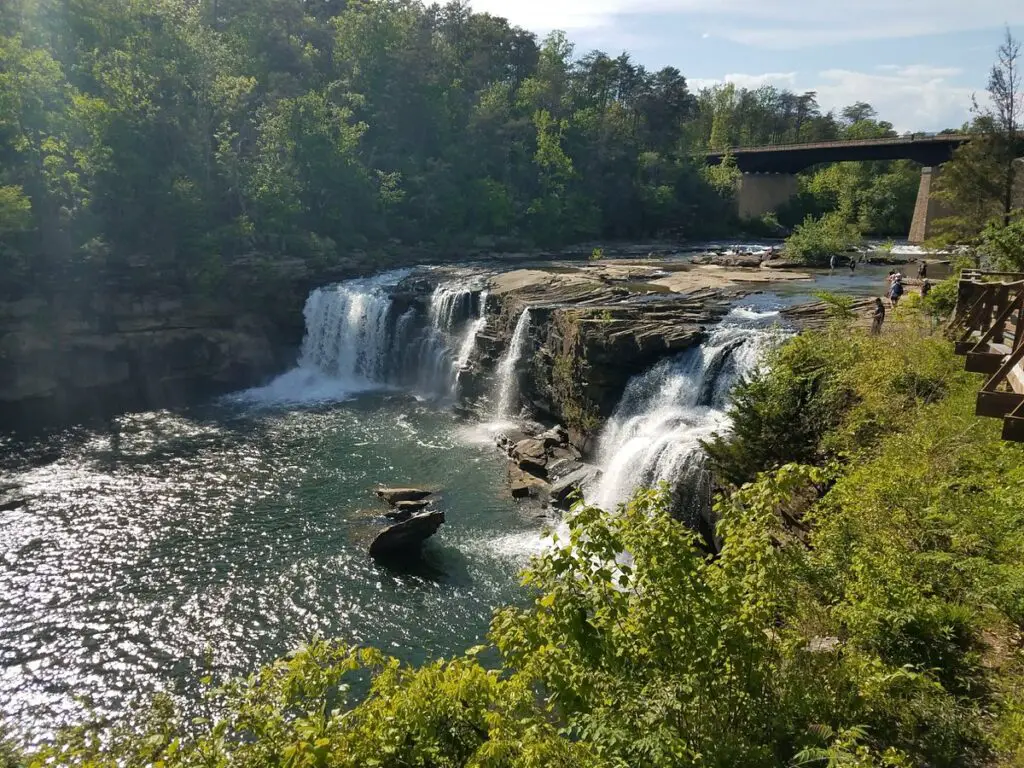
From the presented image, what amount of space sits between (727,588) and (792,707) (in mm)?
1159

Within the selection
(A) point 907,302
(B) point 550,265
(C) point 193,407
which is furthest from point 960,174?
(C) point 193,407

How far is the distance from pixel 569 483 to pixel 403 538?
5.59 meters

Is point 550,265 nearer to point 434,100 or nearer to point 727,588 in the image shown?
point 434,100

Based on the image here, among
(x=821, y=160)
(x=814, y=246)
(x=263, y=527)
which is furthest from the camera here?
(x=821, y=160)

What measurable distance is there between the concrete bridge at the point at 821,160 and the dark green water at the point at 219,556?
42.5m

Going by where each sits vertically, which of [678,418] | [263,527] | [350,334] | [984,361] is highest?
[984,361]

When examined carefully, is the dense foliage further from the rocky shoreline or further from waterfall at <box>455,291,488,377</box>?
waterfall at <box>455,291,488,377</box>

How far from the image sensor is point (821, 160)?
2490 inches

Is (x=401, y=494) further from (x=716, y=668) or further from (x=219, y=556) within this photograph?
(x=716, y=668)

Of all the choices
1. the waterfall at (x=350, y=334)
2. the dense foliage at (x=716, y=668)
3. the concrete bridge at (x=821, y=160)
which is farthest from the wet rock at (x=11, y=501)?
the concrete bridge at (x=821, y=160)

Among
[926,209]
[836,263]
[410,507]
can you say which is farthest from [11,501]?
[926,209]

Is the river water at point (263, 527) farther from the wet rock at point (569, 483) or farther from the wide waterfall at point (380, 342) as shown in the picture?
the wet rock at point (569, 483)

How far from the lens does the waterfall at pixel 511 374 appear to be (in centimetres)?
2858

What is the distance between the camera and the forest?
1352 inches
